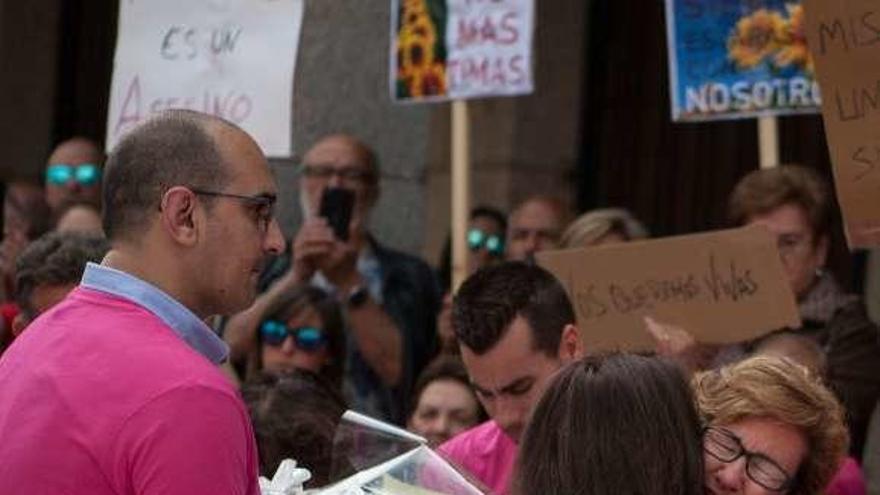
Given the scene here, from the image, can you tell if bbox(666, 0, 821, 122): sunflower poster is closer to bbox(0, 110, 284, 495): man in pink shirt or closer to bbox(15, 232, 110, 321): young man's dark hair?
bbox(15, 232, 110, 321): young man's dark hair

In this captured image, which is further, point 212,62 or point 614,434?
point 212,62

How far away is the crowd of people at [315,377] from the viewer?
A: 116 inches

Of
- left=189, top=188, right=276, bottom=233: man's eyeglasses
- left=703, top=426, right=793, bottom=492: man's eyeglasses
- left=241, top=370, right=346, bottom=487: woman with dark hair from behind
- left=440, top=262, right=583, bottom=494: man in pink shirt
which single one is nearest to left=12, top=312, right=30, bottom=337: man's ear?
left=241, top=370, right=346, bottom=487: woman with dark hair from behind

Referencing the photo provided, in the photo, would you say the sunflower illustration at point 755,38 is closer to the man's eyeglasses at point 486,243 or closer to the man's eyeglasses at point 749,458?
the man's eyeglasses at point 486,243

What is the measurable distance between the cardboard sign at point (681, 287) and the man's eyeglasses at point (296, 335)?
800 mm

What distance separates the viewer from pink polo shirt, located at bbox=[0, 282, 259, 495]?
2912 mm

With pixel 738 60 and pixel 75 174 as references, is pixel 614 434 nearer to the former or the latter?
pixel 738 60

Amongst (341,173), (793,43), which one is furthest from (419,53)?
(793,43)

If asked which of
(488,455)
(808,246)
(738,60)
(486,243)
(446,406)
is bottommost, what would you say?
(488,455)

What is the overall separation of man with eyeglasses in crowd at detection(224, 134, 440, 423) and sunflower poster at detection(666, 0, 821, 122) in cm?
114

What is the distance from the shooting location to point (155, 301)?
3121 mm

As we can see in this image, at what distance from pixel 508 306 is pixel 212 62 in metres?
2.16

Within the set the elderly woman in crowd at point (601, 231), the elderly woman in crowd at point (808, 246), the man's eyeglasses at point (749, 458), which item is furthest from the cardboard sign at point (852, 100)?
the man's eyeglasses at point (749, 458)

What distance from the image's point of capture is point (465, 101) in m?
6.84
